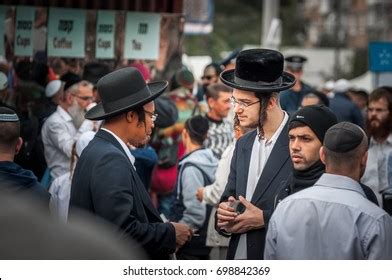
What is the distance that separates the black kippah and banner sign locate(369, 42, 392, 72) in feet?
26.4

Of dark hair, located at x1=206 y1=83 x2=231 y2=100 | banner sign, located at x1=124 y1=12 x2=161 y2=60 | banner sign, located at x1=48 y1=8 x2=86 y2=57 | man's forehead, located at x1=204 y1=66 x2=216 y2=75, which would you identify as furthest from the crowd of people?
man's forehead, located at x1=204 y1=66 x2=216 y2=75

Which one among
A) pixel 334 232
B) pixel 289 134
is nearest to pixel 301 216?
pixel 334 232

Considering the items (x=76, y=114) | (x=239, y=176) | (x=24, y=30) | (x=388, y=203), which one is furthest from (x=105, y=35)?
(x=239, y=176)

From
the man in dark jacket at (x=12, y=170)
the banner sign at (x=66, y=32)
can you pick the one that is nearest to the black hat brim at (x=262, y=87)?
the man in dark jacket at (x=12, y=170)

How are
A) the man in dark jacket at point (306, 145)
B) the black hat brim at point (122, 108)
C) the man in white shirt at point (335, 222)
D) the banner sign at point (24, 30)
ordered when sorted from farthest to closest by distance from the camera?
1. the banner sign at point (24, 30)
2. the black hat brim at point (122, 108)
3. the man in dark jacket at point (306, 145)
4. the man in white shirt at point (335, 222)

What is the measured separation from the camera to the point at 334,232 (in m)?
4.36

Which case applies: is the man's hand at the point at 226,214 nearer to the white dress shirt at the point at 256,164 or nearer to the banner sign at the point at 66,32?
the white dress shirt at the point at 256,164

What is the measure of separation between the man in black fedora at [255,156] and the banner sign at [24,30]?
4.79m

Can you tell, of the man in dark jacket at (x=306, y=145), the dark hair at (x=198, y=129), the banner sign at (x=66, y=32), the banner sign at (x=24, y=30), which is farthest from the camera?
the banner sign at (x=66, y=32)

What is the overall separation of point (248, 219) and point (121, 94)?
0.92 meters

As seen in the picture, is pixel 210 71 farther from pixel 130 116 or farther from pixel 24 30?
pixel 130 116

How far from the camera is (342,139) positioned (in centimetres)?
454

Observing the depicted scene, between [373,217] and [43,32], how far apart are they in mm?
6526

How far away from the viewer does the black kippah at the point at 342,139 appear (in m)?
4.54
